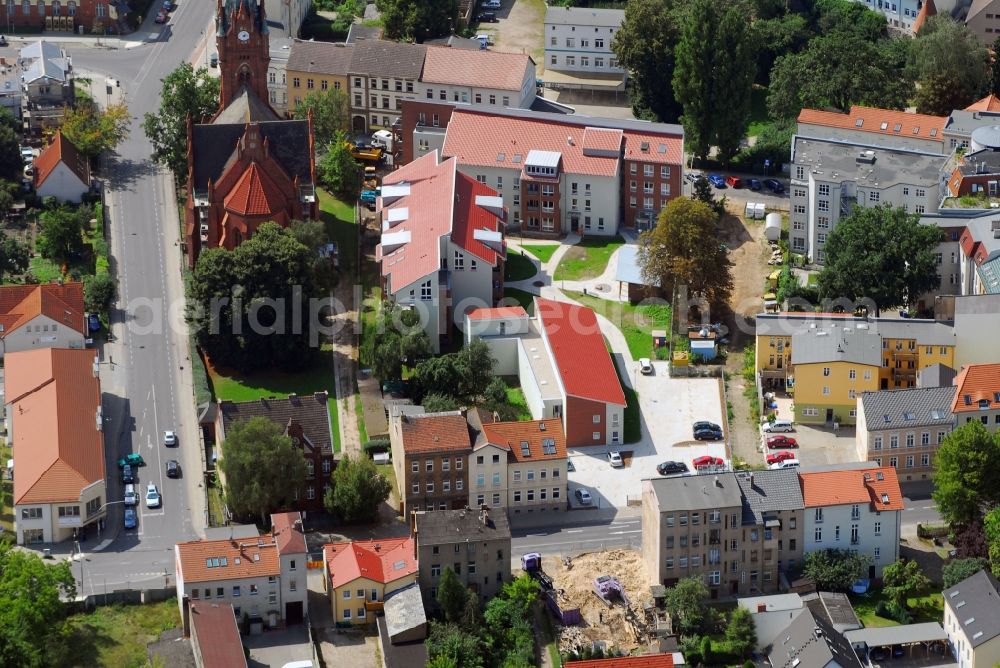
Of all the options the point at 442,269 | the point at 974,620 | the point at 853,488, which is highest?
the point at 442,269

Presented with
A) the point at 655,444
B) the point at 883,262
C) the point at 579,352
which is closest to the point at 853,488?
the point at 655,444

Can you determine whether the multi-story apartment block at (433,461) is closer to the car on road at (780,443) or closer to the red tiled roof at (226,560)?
the red tiled roof at (226,560)

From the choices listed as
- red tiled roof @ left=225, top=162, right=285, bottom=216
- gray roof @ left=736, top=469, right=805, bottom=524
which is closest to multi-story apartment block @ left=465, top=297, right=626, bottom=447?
gray roof @ left=736, top=469, right=805, bottom=524

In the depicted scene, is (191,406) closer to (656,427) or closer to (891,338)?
(656,427)

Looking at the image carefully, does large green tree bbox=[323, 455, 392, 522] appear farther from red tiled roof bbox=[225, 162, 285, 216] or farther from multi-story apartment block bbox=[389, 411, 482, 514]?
red tiled roof bbox=[225, 162, 285, 216]

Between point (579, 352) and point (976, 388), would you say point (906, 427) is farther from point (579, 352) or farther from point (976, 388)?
point (579, 352)

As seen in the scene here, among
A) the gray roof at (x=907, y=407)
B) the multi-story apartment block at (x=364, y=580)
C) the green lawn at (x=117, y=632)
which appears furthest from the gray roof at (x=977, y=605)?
the green lawn at (x=117, y=632)

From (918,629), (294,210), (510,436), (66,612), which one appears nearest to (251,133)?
(294,210)
